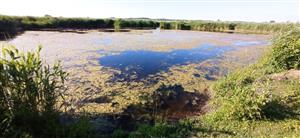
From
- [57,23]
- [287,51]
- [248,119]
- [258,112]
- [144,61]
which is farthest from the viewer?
[57,23]

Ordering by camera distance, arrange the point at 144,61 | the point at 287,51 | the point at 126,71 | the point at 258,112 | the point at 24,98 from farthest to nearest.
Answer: the point at 144,61
the point at 126,71
the point at 287,51
the point at 258,112
the point at 24,98

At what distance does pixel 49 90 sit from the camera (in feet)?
15.9

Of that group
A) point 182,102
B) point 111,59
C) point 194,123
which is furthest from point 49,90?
point 111,59

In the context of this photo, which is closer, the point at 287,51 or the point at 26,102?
the point at 26,102

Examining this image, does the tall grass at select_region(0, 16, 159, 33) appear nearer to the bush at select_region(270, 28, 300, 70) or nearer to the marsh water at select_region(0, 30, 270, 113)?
the marsh water at select_region(0, 30, 270, 113)

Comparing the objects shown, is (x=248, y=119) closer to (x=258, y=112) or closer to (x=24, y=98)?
(x=258, y=112)

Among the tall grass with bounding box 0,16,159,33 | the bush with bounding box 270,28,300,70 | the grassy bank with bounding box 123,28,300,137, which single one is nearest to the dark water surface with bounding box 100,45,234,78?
the bush with bounding box 270,28,300,70

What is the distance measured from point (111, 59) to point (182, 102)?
680 cm

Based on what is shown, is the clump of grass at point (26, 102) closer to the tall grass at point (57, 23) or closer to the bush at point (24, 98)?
the bush at point (24, 98)

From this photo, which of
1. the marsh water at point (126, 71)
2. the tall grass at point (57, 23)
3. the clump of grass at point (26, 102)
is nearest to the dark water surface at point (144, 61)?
the marsh water at point (126, 71)

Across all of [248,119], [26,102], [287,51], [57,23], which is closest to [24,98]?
[26,102]

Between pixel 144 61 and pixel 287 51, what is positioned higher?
pixel 287 51

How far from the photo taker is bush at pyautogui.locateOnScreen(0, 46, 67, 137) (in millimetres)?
4504

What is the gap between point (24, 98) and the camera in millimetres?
4680
